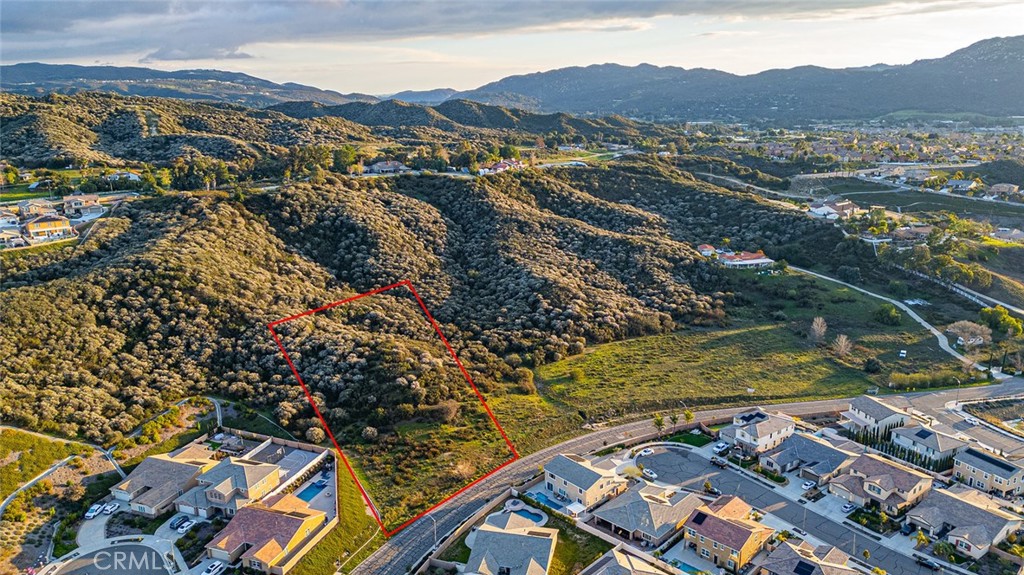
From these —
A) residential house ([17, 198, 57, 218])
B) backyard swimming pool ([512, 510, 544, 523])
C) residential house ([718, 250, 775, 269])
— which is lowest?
backyard swimming pool ([512, 510, 544, 523])

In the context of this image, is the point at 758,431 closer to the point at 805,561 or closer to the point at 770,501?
the point at 770,501

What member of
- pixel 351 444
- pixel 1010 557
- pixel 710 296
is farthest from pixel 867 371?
pixel 351 444

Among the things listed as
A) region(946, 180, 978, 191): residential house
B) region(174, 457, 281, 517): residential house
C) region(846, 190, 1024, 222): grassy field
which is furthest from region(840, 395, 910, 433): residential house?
region(946, 180, 978, 191): residential house

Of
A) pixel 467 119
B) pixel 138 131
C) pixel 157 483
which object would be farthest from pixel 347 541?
pixel 467 119

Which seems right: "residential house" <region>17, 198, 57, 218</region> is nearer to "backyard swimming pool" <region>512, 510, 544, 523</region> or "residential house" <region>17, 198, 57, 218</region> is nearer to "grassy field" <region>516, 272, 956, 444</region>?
"grassy field" <region>516, 272, 956, 444</region>

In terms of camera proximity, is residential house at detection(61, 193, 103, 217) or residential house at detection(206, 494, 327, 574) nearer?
residential house at detection(206, 494, 327, 574)

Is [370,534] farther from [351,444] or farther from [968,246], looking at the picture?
[968,246]
